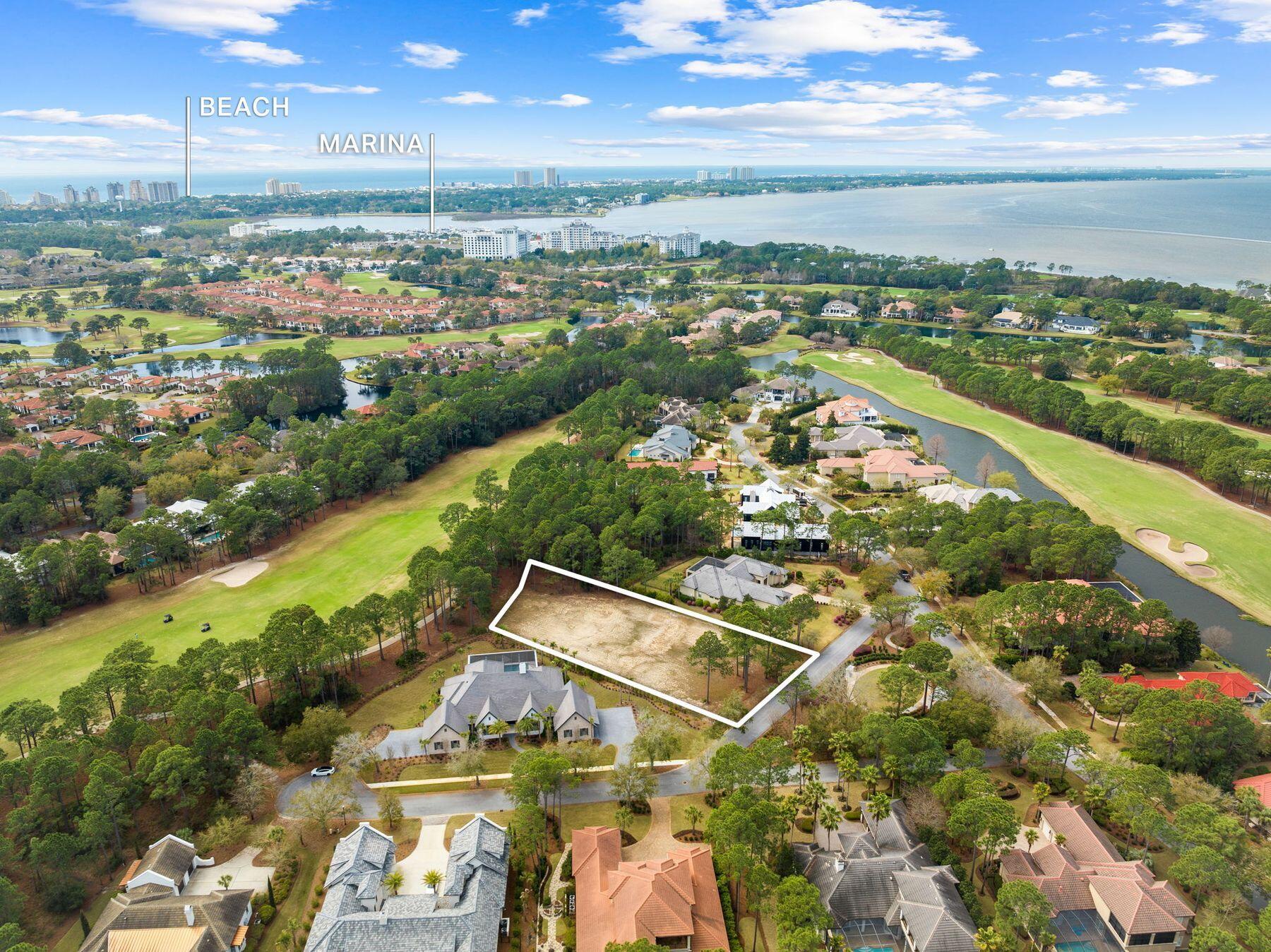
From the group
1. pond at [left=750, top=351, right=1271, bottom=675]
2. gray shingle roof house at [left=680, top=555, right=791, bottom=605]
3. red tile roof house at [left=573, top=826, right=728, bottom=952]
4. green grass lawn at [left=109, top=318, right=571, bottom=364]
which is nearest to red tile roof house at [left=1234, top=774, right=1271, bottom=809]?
pond at [left=750, top=351, right=1271, bottom=675]

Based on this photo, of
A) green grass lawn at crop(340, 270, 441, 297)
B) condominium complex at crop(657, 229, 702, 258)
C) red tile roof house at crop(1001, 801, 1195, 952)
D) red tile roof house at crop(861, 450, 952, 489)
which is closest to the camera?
red tile roof house at crop(1001, 801, 1195, 952)

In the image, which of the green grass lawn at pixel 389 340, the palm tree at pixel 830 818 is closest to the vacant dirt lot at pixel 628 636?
the palm tree at pixel 830 818

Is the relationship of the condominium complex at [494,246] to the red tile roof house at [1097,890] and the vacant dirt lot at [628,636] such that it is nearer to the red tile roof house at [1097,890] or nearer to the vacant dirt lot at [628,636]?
the vacant dirt lot at [628,636]

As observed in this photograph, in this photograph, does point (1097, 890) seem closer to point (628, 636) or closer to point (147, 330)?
point (628, 636)

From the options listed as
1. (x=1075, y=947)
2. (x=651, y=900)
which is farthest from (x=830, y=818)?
(x=1075, y=947)

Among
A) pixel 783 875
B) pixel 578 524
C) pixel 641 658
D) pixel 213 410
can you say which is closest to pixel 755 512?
pixel 578 524

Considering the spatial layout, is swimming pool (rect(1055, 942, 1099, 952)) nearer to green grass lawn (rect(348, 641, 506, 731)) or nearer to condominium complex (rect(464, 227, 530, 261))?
green grass lawn (rect(348, 641, 506, 731))
